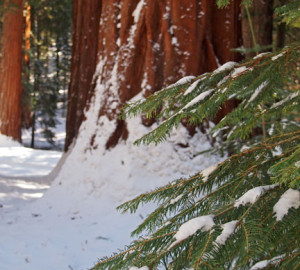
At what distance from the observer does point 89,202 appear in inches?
185

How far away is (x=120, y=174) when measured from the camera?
464 cm

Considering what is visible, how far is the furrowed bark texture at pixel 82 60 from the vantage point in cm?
591

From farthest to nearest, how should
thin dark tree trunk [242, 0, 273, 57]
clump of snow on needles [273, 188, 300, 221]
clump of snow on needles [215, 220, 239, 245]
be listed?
thin dark tree trunk [242, 0, 273, 57]
clump of snow on needles [273, 188, 300, 221]
clump of snow on needles [215, 220, 239, 245]

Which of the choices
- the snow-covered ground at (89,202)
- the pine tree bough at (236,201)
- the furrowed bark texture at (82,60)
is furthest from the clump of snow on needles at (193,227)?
the furrowed bark texture at (82,60)

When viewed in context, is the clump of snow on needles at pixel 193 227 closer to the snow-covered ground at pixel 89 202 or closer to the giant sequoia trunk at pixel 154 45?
the snow-covered ground at pixel 89 202

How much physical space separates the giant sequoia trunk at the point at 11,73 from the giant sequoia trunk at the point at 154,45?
8716 mm

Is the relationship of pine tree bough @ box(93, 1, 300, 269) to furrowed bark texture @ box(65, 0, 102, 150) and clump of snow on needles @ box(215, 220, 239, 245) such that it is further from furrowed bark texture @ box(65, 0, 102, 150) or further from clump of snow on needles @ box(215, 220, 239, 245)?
furrowed bark texture @ box(65, 0, 102, 150)

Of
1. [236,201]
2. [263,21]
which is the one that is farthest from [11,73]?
[236,201]

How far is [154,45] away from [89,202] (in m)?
1.98

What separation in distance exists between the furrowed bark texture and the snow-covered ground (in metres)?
0.83

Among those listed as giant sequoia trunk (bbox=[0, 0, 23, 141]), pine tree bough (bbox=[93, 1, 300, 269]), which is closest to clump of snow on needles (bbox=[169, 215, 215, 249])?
pine tree bough (bbox=[93, 1, 300, 269])

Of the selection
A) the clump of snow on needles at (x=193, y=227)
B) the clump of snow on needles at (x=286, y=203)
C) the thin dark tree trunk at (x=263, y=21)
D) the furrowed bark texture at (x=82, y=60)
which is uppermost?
the thin dark tree trunk at (x=263, y=21)

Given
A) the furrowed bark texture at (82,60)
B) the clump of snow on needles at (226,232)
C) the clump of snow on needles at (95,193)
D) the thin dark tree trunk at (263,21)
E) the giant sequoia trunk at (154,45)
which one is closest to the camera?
the clump of snow on needles at (226,232)

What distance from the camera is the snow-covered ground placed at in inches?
143
